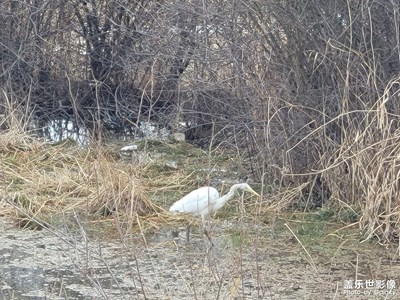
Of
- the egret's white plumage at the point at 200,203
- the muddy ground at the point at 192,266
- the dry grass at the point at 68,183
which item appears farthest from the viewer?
the dry grass at the point at 68,183

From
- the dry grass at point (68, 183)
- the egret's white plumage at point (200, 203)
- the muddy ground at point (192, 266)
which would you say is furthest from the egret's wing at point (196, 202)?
the dry grass at point (68, 183)

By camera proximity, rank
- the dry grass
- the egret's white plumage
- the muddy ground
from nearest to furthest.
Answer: the muddy ground
the egret's white plumage
the dry grass

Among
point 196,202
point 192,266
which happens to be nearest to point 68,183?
point 196,202

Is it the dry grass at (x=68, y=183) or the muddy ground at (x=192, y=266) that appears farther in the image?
the dry grass at (x=68, y=183)

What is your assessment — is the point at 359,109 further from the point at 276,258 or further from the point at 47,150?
the point at 47,150

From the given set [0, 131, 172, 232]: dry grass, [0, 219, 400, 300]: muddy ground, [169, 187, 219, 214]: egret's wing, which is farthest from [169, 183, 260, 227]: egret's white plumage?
[0, 131, 172, 232]: dry grass

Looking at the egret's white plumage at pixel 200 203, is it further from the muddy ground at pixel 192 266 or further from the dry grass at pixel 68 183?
the dry grass at pixel 68 183

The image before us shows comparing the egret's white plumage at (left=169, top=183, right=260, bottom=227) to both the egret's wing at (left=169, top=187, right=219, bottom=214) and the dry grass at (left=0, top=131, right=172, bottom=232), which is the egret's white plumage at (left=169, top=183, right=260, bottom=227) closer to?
the egret's wing at (left=169, top=187, right=219, bottom=214)

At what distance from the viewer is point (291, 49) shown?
764 cm

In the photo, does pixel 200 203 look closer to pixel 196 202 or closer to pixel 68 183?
pixel 196 202

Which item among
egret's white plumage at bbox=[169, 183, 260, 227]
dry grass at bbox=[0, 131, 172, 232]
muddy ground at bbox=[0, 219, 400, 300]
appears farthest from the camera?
dry grass at bbox=[0, 131, 172, 232]

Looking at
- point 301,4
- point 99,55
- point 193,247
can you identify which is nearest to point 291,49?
point 301,4

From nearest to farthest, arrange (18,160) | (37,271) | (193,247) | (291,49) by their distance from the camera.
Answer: (37,271), (193,247), (291,49), (18,160)

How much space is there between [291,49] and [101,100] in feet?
16.2
